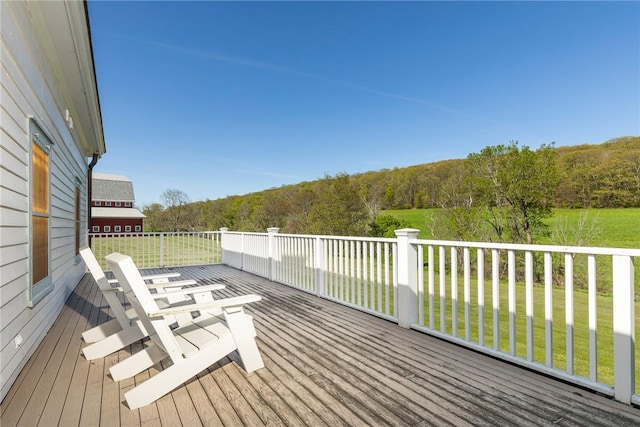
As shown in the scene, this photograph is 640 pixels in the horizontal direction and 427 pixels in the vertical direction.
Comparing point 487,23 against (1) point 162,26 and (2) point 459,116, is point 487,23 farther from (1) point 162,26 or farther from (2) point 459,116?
(1) point 162,26

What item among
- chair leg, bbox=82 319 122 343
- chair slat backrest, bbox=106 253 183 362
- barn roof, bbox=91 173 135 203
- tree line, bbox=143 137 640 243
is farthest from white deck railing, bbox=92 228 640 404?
barn roof, bbox=91 173 135 203

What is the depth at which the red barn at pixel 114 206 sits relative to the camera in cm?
2634

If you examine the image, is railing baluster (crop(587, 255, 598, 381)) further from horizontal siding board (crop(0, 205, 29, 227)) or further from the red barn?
the red barn

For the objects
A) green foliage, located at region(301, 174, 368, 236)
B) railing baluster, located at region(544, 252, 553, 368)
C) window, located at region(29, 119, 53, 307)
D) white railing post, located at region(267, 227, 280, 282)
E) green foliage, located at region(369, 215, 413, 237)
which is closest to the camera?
railing baluster, located at region(544, 252, 553, 368)

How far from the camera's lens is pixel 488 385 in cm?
211

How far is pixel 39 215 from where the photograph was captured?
3.19 m

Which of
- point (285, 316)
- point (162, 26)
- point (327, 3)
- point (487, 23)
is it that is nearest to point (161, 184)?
point (162, 26)

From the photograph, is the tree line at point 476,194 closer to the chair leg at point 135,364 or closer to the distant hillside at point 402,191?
the distant hillside at point 402,191

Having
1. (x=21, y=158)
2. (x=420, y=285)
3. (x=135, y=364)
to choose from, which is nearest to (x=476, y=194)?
(x=420, y=285)

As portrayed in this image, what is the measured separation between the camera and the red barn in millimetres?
26344

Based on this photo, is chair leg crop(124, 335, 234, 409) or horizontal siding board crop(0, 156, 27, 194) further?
horizontal siding board crop(0, 156, 27, 194)

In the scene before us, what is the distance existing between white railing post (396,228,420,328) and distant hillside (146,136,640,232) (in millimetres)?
14874

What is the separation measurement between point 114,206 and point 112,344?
3043 cm

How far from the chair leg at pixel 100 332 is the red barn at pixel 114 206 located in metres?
25.5
